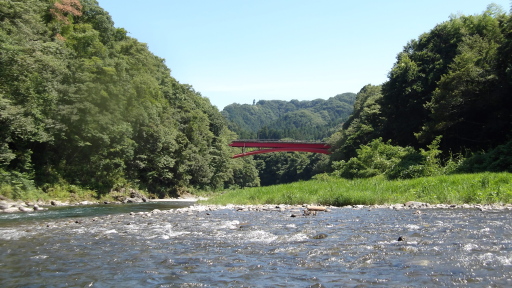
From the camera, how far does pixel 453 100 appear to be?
2669 cm

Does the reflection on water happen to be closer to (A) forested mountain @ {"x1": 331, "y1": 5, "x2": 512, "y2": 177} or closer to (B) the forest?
(B) the forest

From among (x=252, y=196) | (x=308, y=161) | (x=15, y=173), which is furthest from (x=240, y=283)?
(x=308, y=161)

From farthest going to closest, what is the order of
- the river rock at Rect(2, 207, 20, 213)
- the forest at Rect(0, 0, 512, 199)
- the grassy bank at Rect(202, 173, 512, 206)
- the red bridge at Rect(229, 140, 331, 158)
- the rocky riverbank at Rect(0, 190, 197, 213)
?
1. the red bridge at Rect(229, 140, 331, 158)
2. the forest at Rect(0, 0, 512, 199)
3. the rocky riverbank at Rect(0, 190, 197, 213)
4. the river rock at Rect(2, 207, 20, 213)
5. the grassy bank at Rect(202, 173, 512, 206)

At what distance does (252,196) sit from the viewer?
1973 centimetres

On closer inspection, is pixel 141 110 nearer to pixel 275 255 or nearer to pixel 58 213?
pixel 58 213

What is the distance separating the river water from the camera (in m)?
5.18

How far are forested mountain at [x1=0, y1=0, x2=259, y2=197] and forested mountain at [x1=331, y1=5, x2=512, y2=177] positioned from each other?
20.8m

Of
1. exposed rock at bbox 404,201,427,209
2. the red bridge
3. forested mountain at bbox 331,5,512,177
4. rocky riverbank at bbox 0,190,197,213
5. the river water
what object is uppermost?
forested mountain at bbox 331,5,512,177

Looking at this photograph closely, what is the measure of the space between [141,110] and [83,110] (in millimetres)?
7925

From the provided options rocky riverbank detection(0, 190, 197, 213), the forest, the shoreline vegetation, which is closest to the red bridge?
the forest

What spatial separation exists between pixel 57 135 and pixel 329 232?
85.6ft

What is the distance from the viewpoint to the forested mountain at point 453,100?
24.9 m

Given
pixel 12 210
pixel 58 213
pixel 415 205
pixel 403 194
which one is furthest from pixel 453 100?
pixel 12 210

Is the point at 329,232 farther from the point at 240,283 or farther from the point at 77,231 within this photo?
the point at 77,231
